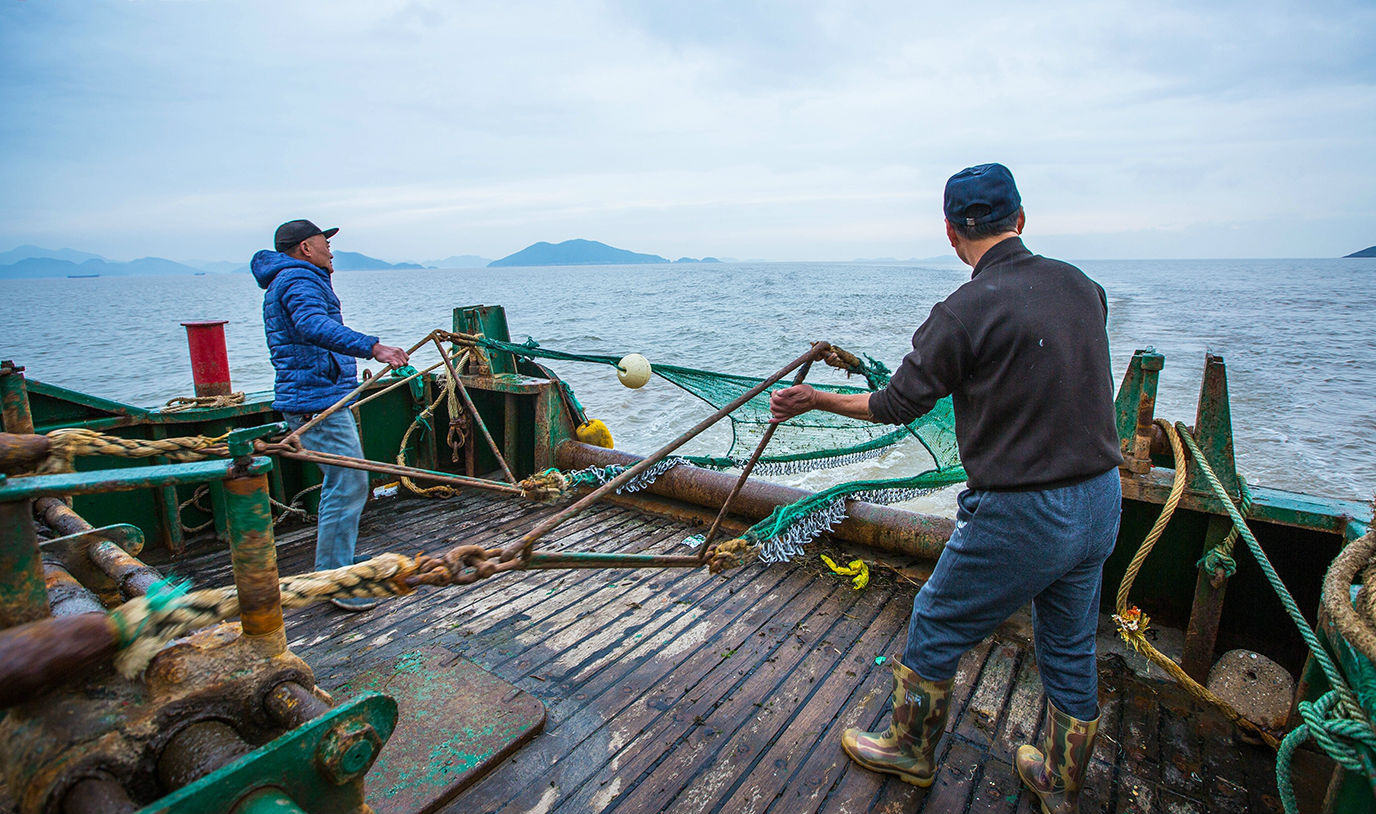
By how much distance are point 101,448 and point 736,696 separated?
2275 millimetres

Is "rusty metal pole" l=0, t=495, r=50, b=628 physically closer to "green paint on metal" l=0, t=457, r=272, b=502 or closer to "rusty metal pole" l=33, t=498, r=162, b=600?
"green paint on metal" l=0, t=457, r=272, b=502

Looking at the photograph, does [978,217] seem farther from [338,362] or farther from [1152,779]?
[338,362]

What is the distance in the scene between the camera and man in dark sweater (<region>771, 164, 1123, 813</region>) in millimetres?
→ 1925

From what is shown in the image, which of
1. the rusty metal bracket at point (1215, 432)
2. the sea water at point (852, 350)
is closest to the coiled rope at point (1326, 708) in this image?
the rusty metal bracket at point (1215, 432)

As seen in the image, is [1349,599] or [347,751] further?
[1349,599]

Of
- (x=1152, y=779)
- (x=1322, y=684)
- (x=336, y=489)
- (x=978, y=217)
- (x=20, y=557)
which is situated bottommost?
(x=1152, y=779)

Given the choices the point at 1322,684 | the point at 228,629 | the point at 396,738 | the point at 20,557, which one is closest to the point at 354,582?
the point at 228,629

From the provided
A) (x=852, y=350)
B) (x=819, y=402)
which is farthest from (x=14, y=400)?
(x=852, y=350)

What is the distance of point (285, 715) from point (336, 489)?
2.48 meters

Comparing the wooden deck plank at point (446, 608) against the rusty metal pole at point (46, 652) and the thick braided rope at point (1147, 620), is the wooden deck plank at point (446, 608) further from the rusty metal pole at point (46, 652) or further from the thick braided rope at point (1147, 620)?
the thick braided rope at point (1147, 620)

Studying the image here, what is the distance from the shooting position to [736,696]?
114 inches

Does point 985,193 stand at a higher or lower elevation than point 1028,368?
higher

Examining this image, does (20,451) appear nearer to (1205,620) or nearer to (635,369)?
(635,369)

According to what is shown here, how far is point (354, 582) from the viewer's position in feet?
5.07
